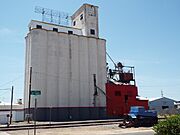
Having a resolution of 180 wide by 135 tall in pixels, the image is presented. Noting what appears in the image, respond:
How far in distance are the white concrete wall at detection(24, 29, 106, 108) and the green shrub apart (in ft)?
127

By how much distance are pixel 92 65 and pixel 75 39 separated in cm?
658

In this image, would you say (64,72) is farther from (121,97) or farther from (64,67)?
(121,97)

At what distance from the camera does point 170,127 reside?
9.80 metres

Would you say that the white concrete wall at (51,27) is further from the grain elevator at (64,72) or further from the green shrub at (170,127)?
the green shrub at (170,127)

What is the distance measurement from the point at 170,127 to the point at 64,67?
41.8 metres

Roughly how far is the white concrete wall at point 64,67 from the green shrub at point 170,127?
38594 millimetres

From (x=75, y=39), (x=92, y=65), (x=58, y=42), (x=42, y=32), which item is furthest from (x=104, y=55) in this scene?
(x=42, y=32)

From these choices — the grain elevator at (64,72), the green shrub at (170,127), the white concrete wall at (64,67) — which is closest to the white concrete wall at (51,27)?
the grain elevator at (64,72)

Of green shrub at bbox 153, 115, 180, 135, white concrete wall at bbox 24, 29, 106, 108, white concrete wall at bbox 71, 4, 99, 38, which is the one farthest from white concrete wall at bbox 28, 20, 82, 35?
green shrub at bbox 153, 115, 180, 135

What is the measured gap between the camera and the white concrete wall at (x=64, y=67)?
1885 inches

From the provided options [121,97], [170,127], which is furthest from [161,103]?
[170,127]

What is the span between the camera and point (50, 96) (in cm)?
4800

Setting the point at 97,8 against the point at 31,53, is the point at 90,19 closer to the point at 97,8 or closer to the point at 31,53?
the point at 97,8

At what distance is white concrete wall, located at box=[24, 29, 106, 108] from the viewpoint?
47875mm
